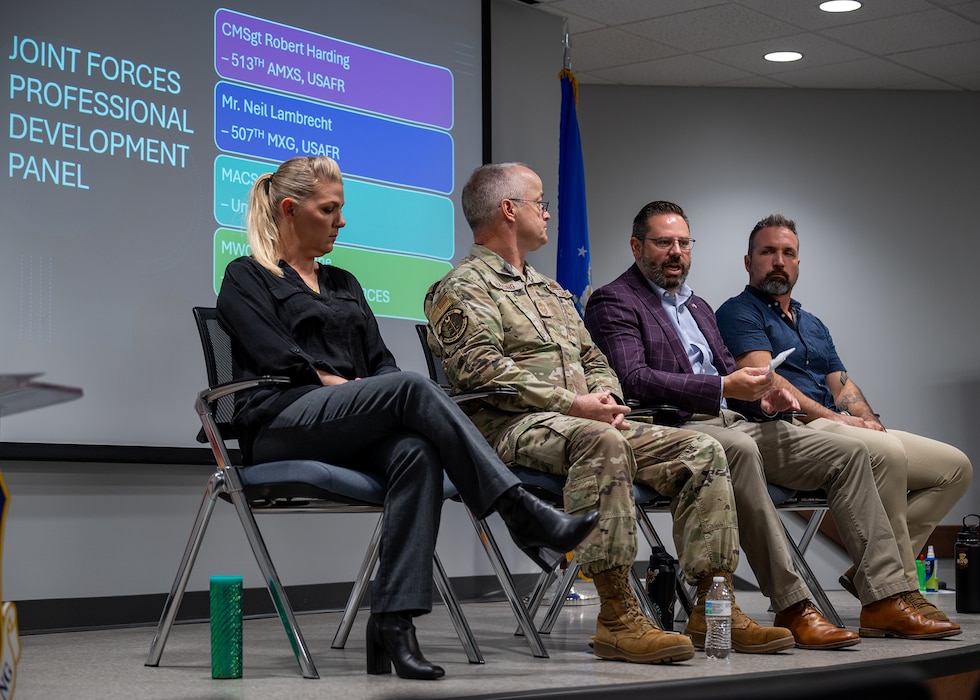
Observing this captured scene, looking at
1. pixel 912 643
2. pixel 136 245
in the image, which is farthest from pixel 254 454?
pixel 912 643

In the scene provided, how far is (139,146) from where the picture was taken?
3.68 meters

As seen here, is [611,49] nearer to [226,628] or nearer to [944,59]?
[944,59]

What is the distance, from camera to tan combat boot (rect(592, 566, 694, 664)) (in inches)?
101

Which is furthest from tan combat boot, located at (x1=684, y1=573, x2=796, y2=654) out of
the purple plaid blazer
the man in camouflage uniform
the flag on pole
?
the flag on pole

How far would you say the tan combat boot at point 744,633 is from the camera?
2760 millimetres

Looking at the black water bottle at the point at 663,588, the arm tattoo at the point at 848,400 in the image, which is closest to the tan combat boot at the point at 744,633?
the black water bottle at the point at 663,588

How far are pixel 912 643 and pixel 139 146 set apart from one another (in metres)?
2.80

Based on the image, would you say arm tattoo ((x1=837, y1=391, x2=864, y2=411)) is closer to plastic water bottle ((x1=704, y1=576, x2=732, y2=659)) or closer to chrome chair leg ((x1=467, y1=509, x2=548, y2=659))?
plastic water bottle ((x1=704, y1=576, x2=732, y2=659))

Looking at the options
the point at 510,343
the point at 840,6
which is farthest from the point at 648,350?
the point at 840,6

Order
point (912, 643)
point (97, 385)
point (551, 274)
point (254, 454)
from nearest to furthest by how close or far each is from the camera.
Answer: point (254, 454) < point (912, 643) < point (97, 385) < point (551, 274)

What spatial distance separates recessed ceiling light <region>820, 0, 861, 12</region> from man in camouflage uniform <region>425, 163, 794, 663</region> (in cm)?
268

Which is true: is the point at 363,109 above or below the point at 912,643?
above

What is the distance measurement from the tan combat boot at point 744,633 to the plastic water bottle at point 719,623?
0.03 m

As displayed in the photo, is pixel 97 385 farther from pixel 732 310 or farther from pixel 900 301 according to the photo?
pixel 900 301
